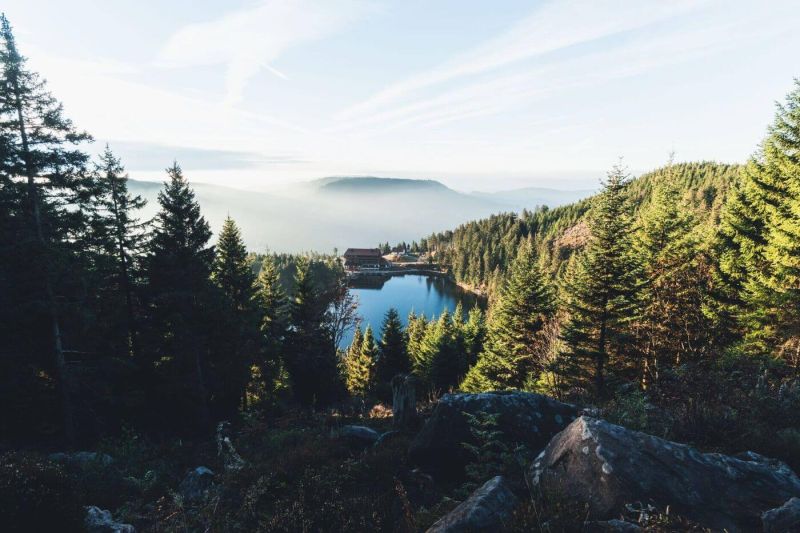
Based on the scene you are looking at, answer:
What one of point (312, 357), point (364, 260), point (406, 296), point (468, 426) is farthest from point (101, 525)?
point (364, 260)

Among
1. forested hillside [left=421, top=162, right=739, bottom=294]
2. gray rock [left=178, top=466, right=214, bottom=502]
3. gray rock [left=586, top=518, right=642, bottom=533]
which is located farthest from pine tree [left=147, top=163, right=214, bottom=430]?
forested hillside [left=421, top=162, right=739, bottom=294]

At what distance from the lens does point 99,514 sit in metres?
6.71

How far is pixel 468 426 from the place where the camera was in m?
7.34

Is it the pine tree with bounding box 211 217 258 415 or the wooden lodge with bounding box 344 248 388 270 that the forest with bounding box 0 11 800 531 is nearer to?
the pine tree with bounding box 211 217 258 415

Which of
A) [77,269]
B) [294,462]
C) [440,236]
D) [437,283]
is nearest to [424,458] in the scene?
[294,462]

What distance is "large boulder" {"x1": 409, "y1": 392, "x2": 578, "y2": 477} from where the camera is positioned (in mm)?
7070

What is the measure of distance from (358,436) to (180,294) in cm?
1330

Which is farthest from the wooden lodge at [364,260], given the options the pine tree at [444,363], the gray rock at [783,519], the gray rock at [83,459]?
the gray rock at [783,519]

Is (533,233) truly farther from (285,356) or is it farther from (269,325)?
(285,356)

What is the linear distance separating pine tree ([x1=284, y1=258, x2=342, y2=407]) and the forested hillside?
8666cm

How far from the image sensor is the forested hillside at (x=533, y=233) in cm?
12281

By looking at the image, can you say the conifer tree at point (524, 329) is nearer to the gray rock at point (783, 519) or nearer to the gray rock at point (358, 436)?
the gray rock at point (358, 436)

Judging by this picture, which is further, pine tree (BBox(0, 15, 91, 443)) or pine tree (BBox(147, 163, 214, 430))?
pine tree (BBox(147, 163, 214, 430))

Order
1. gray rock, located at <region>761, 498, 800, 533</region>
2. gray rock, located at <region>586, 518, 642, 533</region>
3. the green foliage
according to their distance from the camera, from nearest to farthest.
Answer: gray rock, located at <region>761, 498, 800, 533</region>, gray rock, located at <region>586, 518, 642, 533</region>, the green foliage
